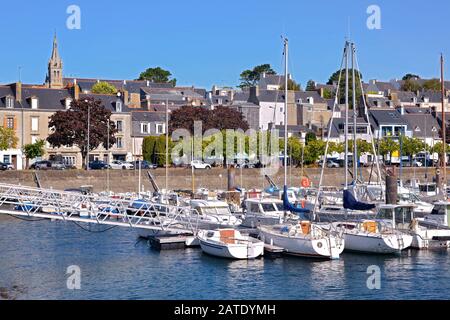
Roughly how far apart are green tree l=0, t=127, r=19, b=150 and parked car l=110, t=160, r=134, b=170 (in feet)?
32.3

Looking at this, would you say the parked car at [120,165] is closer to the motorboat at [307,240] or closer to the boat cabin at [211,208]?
the boat cabin at [211,208]

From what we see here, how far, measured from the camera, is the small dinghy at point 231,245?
3369cm

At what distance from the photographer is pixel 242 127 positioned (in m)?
94.0

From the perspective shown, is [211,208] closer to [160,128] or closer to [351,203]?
[351,203]

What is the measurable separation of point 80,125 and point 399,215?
4506cm

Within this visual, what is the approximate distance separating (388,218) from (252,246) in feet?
27.8

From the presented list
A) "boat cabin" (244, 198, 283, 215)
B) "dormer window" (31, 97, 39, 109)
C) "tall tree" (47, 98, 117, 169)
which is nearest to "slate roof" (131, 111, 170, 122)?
"tall tree" (47, 98, 117, 169)

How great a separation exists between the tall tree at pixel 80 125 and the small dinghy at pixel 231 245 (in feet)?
141

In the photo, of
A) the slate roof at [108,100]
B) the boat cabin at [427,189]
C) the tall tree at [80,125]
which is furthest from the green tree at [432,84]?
the tall tree at [80,125]

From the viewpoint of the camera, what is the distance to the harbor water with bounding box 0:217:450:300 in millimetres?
27562

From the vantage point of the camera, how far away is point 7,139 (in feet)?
242

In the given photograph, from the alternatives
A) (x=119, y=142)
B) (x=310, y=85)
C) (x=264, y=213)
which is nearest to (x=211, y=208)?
(x=264, y=213)
